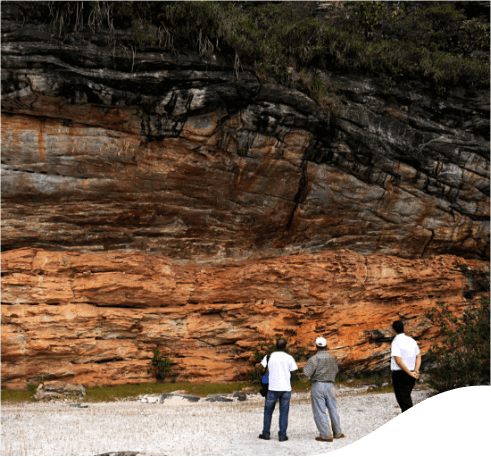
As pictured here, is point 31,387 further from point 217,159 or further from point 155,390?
point 217,159

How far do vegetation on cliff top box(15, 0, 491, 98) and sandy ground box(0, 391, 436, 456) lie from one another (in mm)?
10416

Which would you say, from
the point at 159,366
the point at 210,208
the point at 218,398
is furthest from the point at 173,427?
the point at 210,208

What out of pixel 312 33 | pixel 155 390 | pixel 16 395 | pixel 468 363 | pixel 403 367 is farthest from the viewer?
pixel 312 33

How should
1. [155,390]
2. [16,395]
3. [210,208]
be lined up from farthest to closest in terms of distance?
[210,208] → [155,390] → [16,395]

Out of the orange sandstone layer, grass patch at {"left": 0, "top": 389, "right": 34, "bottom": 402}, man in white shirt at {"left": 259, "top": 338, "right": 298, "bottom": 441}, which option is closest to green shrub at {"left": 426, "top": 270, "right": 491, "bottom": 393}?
the orange sandstone layer

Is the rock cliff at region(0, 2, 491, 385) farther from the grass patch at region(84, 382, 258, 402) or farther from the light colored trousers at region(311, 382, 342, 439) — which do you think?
the light colored trousers at region(311, 382, 342, 439)

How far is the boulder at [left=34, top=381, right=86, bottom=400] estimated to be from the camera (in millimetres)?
12547

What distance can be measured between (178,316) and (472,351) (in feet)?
30.1

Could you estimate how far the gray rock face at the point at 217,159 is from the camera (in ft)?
44.6

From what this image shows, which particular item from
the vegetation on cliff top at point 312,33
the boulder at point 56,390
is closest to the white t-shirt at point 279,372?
the boulder at point 56,390

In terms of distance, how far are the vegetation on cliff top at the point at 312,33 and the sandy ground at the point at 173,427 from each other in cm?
1042

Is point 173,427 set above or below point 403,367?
below

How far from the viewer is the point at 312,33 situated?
57.1ft

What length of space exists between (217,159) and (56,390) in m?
8.60
